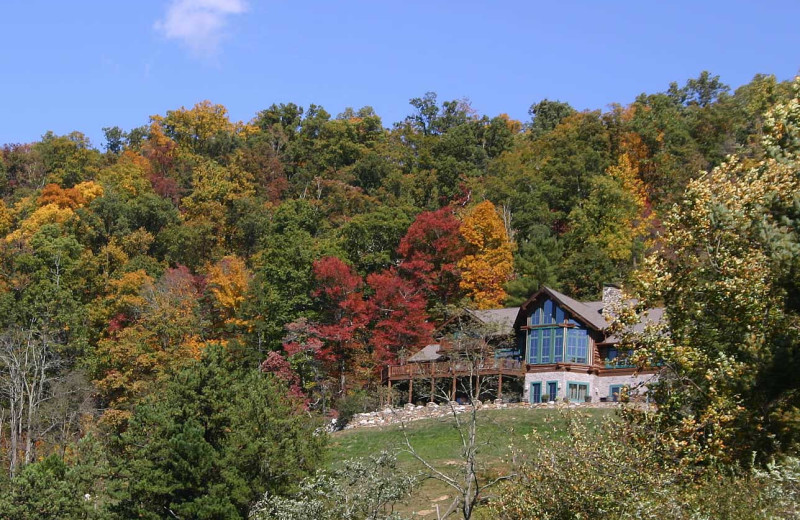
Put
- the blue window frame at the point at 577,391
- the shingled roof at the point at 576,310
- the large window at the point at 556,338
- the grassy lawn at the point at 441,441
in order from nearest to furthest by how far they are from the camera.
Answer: the grassy lawn at the point at 441,441, the blue window frame at the point at 577,391, the shingled roof at the point at 576,310, the large window at the point at 556,338

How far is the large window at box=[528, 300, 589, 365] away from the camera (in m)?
47.9

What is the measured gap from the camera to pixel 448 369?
160 feet

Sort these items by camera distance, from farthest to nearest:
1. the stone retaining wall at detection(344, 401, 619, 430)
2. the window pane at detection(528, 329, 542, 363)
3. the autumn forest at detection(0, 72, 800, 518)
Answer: the window pane at detection(528, 329, 542, 363) → the stone retaining wall at detection(344, 401, 619, 430) → the autumn forest at detection(0, 72, 800, 518)

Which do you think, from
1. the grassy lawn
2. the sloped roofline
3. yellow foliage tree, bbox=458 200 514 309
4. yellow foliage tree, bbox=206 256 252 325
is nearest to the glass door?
the sloped roofline

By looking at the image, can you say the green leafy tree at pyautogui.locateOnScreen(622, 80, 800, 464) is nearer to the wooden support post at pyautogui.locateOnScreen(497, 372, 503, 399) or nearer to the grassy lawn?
the grassy lawn

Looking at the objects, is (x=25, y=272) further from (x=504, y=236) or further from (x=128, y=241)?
(x=504, y=236)

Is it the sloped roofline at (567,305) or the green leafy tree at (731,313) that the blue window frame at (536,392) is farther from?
the green leafy tree at (731,313)

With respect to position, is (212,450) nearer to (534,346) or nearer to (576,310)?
(534,346)

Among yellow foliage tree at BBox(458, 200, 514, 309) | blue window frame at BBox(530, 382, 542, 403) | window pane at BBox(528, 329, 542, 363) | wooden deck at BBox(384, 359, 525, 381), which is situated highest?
yellow foliage tree at BBox(458, 200, 514, 309)

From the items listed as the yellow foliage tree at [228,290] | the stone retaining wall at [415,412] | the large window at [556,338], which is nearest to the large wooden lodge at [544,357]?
the large window at [556,338]

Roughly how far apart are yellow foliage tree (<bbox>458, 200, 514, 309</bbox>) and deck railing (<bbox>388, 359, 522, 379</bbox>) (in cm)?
578

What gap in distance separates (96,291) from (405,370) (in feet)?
80.4

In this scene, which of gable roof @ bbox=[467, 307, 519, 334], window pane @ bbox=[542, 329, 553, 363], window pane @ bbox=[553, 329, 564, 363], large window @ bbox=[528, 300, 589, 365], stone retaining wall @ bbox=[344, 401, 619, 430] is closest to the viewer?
stone retaining wall @ bbox=[344, 401, 619, 430]

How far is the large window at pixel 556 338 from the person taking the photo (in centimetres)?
4791
